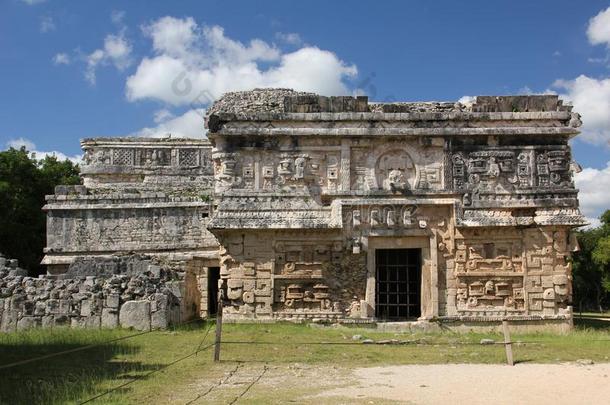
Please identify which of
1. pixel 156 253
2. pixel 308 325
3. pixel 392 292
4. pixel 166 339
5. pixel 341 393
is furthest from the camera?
pixel 156 253

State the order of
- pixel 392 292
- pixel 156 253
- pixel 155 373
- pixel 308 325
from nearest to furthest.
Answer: pixel 155 373, pixel 308 325, pixel 392 292, pixel 156 253

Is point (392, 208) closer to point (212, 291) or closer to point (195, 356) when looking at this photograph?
point (195, 356)

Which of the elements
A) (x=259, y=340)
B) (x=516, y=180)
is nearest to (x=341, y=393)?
(x=259, y=340)

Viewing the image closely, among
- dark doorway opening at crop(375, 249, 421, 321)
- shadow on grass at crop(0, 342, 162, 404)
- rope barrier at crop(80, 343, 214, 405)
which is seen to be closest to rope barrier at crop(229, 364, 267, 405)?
rope barrier at crop(80, 343, 214, 405)

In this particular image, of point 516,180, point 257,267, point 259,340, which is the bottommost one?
point 259,340

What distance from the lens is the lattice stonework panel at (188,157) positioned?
25016 millimetres

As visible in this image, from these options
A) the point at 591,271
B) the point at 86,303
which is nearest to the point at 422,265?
the point at 86,303

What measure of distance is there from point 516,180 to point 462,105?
2373 millimetres

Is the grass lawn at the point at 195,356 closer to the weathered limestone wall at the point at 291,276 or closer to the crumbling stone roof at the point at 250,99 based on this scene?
the weathered limestone wall at the point at 291,276

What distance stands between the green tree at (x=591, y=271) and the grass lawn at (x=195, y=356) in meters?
23.0

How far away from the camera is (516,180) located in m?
15.4

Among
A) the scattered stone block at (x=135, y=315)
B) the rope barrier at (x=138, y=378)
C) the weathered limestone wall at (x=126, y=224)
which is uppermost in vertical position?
the weathered limestone wall at (x=126, y=224)

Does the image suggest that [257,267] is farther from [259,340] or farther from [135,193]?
[135,193]

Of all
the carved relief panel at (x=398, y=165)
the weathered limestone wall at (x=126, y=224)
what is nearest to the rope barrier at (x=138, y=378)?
the carved relief panel at (x=398, y=165)
